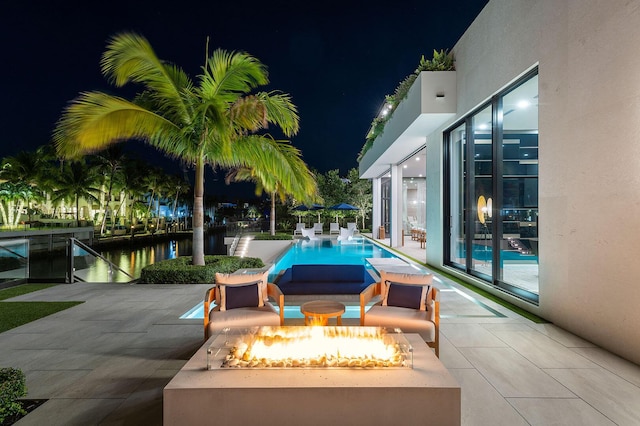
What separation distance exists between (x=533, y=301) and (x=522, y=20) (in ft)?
14.5

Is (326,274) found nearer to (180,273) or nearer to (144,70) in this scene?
(180,273)

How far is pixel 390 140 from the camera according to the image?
1044cm

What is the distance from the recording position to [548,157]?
4582 millimetres

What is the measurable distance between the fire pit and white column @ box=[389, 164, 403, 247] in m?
12.0

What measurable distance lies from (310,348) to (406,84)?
787 cm

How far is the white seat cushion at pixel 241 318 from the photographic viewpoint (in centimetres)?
345

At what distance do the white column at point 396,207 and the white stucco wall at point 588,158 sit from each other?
9.32 m

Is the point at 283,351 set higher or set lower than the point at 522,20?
lower

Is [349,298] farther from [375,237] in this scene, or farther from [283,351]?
[375,237]

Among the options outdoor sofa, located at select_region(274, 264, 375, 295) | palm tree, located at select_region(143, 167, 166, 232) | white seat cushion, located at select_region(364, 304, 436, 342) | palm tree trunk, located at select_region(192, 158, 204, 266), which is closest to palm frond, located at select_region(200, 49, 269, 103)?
palm tree trunk, located at select_region(192, 158, 204, 266)

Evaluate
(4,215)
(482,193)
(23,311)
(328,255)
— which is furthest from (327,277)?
(4,215)

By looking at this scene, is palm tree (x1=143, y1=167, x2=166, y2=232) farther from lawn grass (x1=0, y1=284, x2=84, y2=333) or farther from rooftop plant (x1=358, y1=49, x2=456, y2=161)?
lawn grass (x1=0, y1=284, x2=84, y2=333)

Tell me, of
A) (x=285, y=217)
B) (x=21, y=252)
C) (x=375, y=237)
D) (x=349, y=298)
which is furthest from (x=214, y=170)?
(x=285, y=217)

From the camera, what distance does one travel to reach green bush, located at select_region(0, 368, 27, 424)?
2.12 metres
